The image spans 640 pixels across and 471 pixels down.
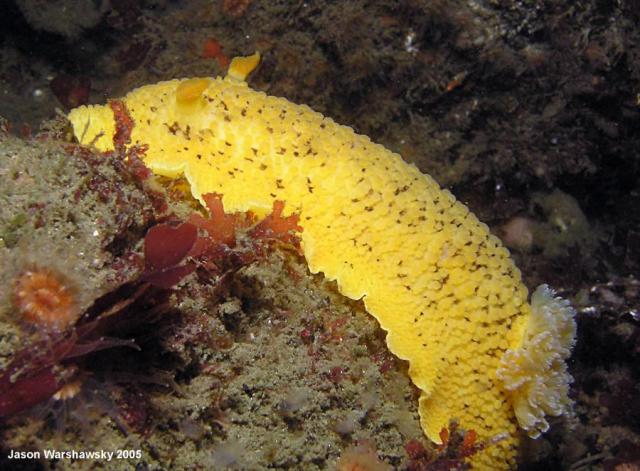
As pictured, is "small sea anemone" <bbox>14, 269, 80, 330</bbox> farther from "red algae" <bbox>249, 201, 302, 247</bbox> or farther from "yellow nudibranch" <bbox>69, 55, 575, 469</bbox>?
"yellow nudibranch" <bbox>69, 55, 575, 469</bbox>

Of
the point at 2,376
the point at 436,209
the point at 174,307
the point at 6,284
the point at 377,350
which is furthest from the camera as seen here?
the point at 436,209

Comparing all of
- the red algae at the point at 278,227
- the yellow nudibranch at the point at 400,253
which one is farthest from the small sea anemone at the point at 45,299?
the yellow nudibranch at the point at 400,253

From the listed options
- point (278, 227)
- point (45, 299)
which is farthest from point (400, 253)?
point (45, 299)

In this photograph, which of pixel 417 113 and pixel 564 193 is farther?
pixel 564 193

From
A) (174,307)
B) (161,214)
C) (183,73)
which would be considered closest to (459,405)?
(174,307)

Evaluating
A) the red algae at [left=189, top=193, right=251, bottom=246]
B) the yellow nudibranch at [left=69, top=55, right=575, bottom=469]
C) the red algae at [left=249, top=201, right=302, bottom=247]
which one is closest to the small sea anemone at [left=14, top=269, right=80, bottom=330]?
the red algae at [left=189, top=193, right=251, bottom=246]

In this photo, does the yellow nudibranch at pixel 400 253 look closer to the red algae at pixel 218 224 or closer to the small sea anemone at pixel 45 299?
the red algae at pixel 218 224

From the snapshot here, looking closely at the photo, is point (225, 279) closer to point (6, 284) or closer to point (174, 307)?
point (174, 307)
